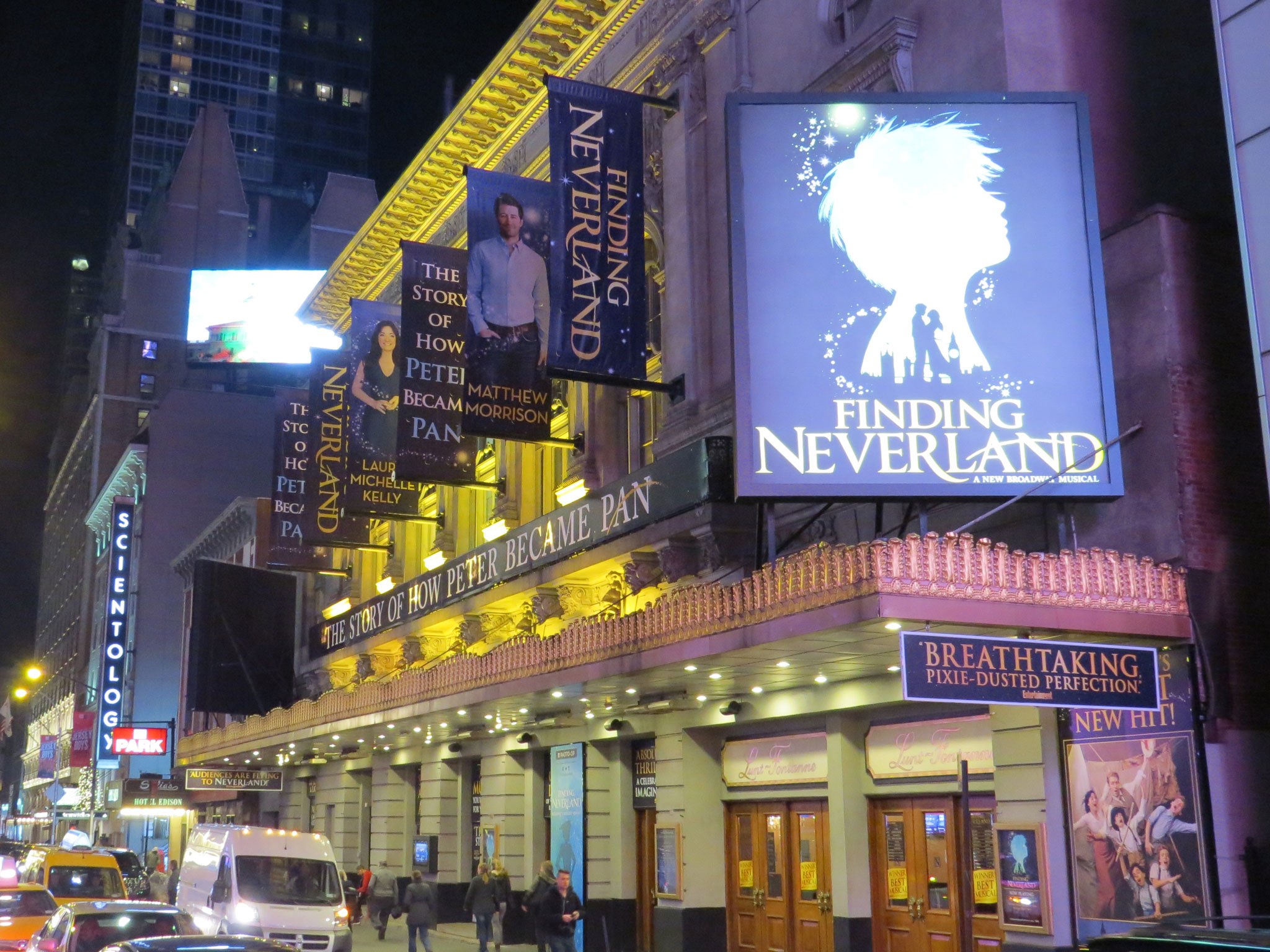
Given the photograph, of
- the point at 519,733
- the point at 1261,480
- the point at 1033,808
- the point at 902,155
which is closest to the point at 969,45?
the point at 902,155

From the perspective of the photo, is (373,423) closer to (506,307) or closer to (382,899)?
(506,307)

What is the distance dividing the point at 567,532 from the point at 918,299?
30.9 ft

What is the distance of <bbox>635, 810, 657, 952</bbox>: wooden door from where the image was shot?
2498cm

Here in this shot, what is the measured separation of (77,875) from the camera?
976 inches

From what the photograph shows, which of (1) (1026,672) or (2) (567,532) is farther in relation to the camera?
(2) (567,532)

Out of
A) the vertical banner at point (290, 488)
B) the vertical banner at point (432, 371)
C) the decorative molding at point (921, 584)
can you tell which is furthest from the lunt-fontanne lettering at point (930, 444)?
the vertical banner at point (290, 488)

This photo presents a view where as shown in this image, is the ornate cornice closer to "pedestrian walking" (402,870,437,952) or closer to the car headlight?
"pedestrian walking" (402,870,437,952)

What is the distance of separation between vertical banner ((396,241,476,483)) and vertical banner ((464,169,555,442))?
2.61 meters

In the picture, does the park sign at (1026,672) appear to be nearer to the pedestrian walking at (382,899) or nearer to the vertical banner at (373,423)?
the vertical banner at (373,423)

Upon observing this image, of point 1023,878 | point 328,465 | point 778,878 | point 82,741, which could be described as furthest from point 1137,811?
point 82,741

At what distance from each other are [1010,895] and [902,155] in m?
9.69

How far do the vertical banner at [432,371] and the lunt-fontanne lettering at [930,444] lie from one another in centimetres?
1191

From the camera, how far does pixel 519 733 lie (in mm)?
29438

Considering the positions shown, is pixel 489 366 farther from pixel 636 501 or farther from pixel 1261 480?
pixel 1261 480
